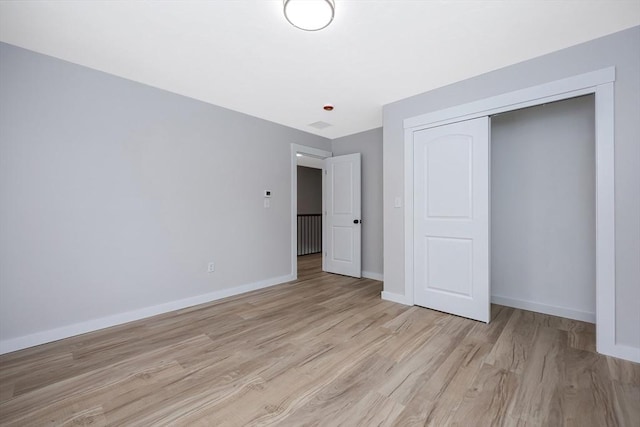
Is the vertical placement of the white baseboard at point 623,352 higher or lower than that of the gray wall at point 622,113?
lower

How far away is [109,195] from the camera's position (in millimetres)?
2582

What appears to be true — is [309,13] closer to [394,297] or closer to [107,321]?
[394,297]

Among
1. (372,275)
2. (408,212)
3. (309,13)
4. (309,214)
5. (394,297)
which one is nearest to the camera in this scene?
(309,13)

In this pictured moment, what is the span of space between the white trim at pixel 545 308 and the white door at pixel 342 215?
6.64 ft

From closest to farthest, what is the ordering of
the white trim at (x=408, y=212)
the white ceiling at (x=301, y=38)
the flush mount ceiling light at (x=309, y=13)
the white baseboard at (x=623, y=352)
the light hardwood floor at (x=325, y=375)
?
the light hardwood floor at (x=325, y=375)
the flush mount ceiling light at (x=309, y=13)
the white ceiling at (x=301, y=38)
the white baseboard at (x=623, y=352)
the white trim at (x=408, y=212)

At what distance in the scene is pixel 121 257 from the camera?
8.69ft

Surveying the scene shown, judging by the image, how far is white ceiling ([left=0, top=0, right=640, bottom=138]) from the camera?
1776 mm

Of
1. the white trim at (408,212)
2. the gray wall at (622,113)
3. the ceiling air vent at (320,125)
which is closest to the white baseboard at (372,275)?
A: the white trim at (408,212)

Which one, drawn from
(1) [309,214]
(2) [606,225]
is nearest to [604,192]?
(2) [606,225]

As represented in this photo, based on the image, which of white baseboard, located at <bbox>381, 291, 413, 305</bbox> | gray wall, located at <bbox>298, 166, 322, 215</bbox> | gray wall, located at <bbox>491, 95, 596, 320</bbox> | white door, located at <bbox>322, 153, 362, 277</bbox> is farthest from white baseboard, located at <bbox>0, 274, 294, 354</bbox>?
gray wall, located at <bbox>298, 166, 322, 215</bbox>

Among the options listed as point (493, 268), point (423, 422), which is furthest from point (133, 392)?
point (493, 268)

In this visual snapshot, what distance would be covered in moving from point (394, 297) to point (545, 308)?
1.56 meters

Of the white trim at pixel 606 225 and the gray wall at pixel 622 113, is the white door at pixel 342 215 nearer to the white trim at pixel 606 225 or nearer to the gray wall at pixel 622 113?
the gray wall at pixel 622 113

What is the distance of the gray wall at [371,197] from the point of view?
14.3 feet
